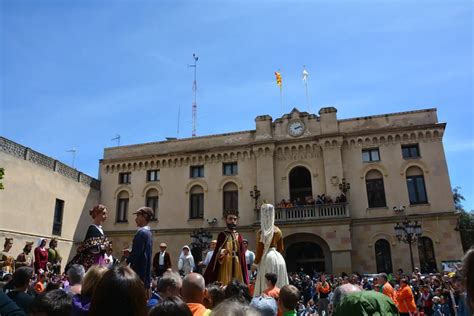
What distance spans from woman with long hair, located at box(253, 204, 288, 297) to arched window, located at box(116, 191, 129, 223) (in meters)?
22.5

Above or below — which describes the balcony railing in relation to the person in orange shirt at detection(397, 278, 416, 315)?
above

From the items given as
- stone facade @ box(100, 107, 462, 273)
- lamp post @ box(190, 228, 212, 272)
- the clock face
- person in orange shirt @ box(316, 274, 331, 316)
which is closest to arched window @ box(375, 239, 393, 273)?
stone facade @ box(100, 107, 462, 273)

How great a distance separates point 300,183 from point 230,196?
206 inches

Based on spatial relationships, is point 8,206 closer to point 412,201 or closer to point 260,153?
point 260,153

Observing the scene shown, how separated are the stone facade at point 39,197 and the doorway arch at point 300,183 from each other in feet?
50.0

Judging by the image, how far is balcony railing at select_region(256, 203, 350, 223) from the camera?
22.5 metres

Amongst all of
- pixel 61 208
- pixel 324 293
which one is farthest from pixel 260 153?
pixel 61 208

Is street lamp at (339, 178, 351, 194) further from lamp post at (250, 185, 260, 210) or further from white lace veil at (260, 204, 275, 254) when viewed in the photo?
white lace veil at (260, 204, 275, 254)

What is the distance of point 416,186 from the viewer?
75.4 ft

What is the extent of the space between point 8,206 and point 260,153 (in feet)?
50.9

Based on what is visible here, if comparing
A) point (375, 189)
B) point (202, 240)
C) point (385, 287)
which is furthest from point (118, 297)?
point (375, 189)

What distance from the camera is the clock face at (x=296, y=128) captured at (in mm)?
25422

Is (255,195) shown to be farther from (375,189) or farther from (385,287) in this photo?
(385,287)

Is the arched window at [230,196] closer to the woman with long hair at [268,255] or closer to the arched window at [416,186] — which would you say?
the arched window at [416,186]
